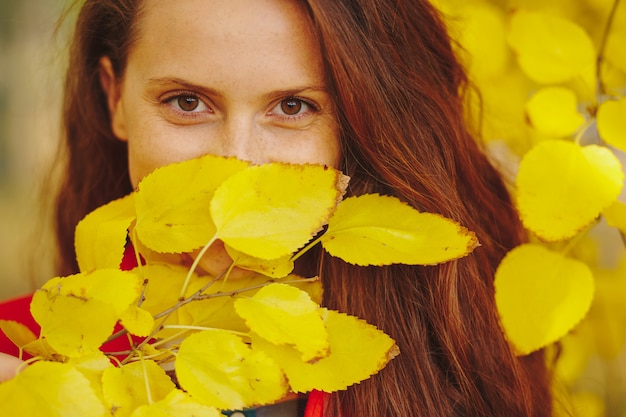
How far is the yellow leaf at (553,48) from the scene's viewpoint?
3.03 ft

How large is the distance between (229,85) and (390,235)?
0.83 feet

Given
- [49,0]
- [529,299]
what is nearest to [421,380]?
[529,299]

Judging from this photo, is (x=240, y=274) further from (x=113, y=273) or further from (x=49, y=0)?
(x=49, y=0)

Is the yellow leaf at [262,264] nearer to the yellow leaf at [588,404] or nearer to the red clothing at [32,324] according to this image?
the red clothing at [32,324]

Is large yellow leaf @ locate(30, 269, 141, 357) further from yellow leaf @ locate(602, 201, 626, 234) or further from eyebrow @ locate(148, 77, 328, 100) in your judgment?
yellow leaf @ locate(602, 201, 626, 234)

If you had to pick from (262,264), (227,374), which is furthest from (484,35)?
(227,374)

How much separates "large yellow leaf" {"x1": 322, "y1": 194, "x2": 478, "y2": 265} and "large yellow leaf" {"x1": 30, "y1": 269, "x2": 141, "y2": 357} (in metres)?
0.22

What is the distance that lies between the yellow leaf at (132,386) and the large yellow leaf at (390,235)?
0.21 m

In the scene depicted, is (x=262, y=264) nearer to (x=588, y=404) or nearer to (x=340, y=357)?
(x=340, y=357)

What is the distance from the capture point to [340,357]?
756 mm

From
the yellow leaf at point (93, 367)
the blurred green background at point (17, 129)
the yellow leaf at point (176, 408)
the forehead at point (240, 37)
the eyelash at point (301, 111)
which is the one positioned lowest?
the blurred green background at point (17, 129)

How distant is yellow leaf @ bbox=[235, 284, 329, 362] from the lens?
70cm

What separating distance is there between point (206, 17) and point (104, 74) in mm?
351

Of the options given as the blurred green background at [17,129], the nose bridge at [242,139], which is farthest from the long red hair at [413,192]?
the blurred green background at [17,129]
